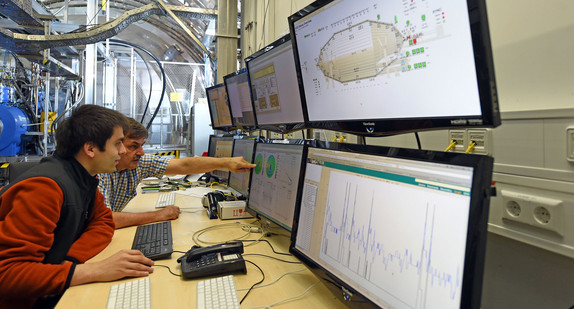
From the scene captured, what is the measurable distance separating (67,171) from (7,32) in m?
3.22

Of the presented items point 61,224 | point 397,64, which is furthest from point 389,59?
point 61,224

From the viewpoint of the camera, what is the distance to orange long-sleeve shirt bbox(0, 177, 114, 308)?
0.89m

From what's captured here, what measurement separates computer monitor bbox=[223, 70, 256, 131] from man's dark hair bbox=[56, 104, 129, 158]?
2.67 feet

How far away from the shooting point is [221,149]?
231 centimetres

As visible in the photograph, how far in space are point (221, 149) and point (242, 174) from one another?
66 cm

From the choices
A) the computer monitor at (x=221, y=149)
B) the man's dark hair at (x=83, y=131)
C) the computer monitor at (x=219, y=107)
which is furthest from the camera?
the computer monitor at (x=219, y=107)

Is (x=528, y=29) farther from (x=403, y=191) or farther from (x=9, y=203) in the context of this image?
(x=9, y=203)

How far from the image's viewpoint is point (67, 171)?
114cm

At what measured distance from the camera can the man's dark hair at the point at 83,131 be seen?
1.20 m

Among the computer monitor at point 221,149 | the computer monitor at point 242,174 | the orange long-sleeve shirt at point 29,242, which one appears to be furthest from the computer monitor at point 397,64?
the computer monitor at point 221,149

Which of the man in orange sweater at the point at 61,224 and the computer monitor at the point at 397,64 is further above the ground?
the computer monitor at the point at 397,64

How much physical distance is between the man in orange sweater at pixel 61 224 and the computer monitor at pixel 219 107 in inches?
45.7

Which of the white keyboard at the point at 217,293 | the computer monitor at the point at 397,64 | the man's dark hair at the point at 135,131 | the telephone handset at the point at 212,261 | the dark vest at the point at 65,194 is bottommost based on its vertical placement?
the white keyboard at the point at 217,293

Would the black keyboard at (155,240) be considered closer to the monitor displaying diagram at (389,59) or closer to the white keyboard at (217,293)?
the white keyboard at (217,293)
